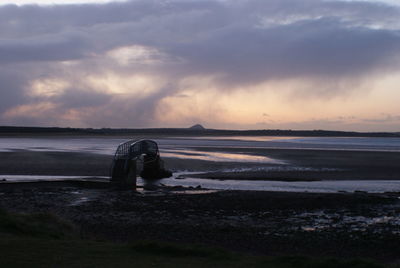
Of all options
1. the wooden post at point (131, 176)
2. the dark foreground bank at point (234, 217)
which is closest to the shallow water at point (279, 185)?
the wooden post at point (131, 176)

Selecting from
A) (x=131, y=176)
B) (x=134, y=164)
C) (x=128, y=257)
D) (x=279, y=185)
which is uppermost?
(x=134, y=164)

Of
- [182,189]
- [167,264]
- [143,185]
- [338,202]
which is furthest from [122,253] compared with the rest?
[143,185]

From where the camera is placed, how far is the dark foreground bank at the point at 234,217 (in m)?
12.1

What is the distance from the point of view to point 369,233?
13.3m

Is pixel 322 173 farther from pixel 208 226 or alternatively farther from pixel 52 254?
pixel 52 254

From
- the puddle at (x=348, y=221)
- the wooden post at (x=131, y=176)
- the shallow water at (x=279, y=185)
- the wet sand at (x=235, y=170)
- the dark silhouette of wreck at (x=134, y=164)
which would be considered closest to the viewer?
the puddle at (x=348, y=221)

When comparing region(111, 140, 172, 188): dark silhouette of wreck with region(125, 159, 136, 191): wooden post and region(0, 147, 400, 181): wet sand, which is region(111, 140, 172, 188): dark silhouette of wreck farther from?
region(0, 147, 400, 181): wet sand

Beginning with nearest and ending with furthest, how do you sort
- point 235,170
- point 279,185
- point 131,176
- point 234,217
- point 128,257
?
point 128,257 < point 234,217 < point 131,176 < point 279,185 < point 235,170

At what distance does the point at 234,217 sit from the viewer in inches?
618

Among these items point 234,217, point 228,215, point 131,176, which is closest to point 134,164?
point 131,176

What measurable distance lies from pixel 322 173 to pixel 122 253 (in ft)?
82.8

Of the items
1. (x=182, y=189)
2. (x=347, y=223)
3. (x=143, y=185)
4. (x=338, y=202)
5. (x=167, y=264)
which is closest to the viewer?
(x=167, y=264)

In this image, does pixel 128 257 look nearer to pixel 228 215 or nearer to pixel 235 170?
pixel 228 215

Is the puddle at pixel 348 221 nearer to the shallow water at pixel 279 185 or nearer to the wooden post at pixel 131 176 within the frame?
the shallow water at pixel 279 185
